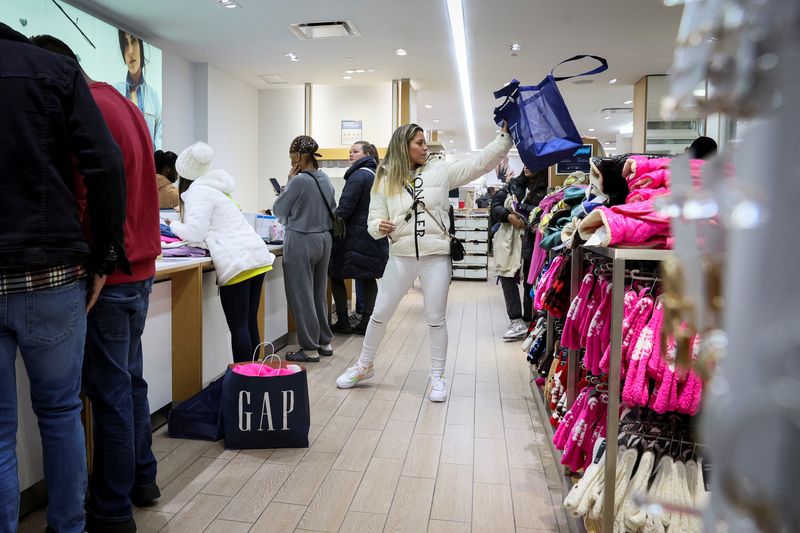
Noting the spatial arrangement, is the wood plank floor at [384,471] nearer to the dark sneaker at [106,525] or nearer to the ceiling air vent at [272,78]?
the dark sneaker at [106,525]

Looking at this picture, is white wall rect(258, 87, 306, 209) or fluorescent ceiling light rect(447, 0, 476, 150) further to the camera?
white wall rect(258, 87, 306, 209)

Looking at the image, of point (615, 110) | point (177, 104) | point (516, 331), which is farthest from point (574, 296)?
point (615, 110)

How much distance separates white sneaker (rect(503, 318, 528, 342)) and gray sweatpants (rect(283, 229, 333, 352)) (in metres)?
1.59

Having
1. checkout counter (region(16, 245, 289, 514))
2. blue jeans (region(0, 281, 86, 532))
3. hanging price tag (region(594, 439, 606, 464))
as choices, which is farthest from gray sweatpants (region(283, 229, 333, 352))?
hanging price tag (region(594, 439, 606, 464))

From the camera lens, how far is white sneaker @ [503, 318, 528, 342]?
4820 mm

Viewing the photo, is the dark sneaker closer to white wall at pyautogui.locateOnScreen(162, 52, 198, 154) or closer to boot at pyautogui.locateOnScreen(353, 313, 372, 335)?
boot at pyautogui.locateOnScreen(353, 313, 372, 335)

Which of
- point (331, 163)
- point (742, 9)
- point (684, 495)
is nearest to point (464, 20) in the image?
point (331, 163)

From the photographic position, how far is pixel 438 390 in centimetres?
325

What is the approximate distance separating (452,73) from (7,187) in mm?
7540

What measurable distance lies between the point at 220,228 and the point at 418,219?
1003 mm

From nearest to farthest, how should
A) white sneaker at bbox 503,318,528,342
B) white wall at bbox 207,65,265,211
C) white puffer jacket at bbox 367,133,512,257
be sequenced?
white puffer jacket at bbox 367,133,512,257, white sneaker at bbox 503,318,528,342, white wall at bbox 207,65,265,211

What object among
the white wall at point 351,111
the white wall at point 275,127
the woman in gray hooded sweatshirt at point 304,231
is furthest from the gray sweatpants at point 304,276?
the white wall at point 275,127

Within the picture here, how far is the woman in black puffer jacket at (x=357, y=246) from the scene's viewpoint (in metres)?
4.52

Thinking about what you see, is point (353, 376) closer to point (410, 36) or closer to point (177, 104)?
point (410, 36)
